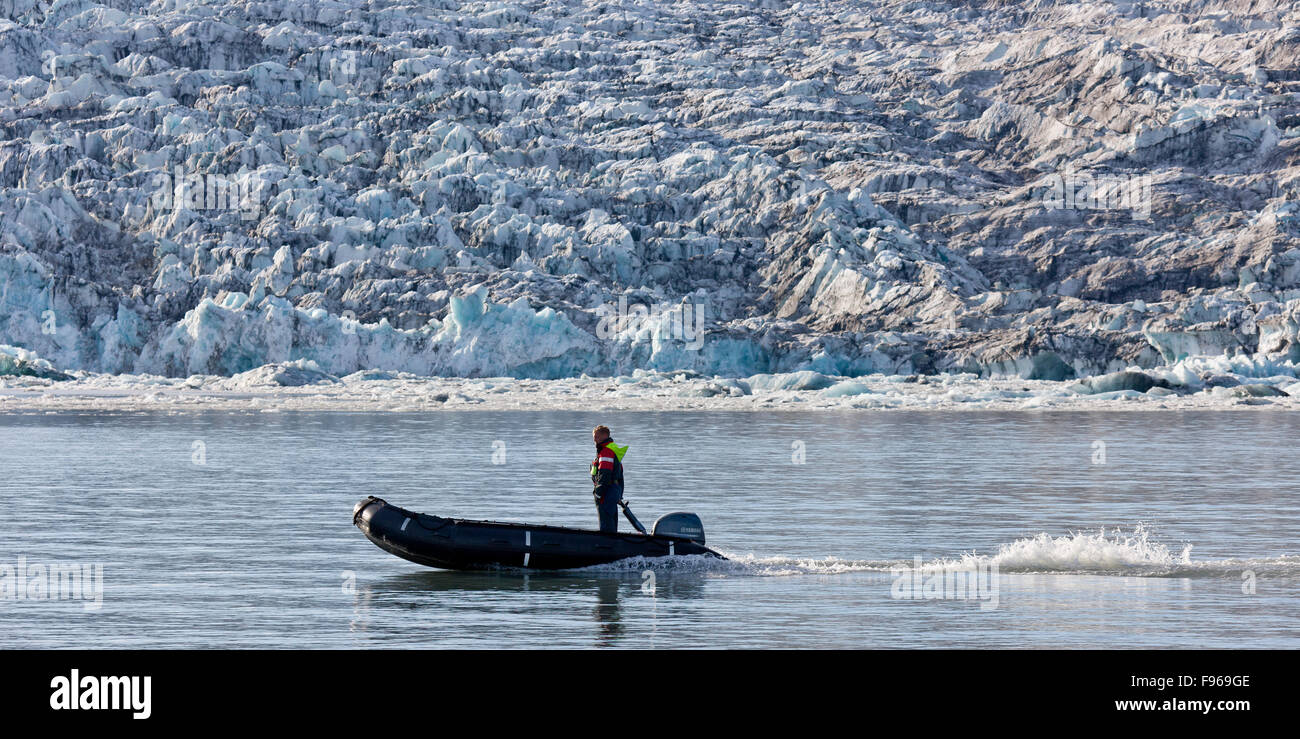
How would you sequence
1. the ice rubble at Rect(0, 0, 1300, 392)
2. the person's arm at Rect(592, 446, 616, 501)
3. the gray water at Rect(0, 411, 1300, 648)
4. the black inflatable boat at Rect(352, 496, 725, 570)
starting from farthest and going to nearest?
the ice rubble at Rect(0, 0, 1300, 392)
the person's arm at Rect(592, 446, 616, 501)
the black inflatable boat at Rect(352, 496, 725, 570)
the gray water at Rect(0, 411, 1300, 648)

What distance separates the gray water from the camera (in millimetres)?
12297

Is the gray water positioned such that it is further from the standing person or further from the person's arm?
the person's arm

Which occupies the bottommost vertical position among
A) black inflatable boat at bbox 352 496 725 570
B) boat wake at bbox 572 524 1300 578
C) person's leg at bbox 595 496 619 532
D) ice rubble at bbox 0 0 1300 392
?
boat wake at bbox 572 524 1300 578

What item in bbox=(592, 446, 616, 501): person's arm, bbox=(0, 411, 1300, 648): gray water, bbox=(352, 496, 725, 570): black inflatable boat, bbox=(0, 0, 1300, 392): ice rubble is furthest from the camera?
bbox=(0, 0, 1300, 392): ice rubble

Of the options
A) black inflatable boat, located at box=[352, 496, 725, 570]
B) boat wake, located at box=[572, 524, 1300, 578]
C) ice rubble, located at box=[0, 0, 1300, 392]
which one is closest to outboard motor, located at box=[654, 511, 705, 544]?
black inflatable boat, located at box=[352, 496, 725, 570]

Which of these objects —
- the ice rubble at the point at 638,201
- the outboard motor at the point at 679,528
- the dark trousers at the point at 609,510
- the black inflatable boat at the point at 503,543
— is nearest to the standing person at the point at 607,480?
→ the dark trousers at the point at 609,510

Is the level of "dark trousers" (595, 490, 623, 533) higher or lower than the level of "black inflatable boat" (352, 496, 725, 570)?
higher

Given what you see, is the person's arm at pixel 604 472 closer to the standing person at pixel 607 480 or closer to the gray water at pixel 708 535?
the standing person at pixel 607 480

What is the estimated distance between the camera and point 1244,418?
4278 cm

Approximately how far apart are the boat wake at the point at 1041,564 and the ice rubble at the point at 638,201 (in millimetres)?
32374

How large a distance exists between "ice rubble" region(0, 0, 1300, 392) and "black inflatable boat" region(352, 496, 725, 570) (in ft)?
110

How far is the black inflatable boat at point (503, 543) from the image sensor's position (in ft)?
49.8
